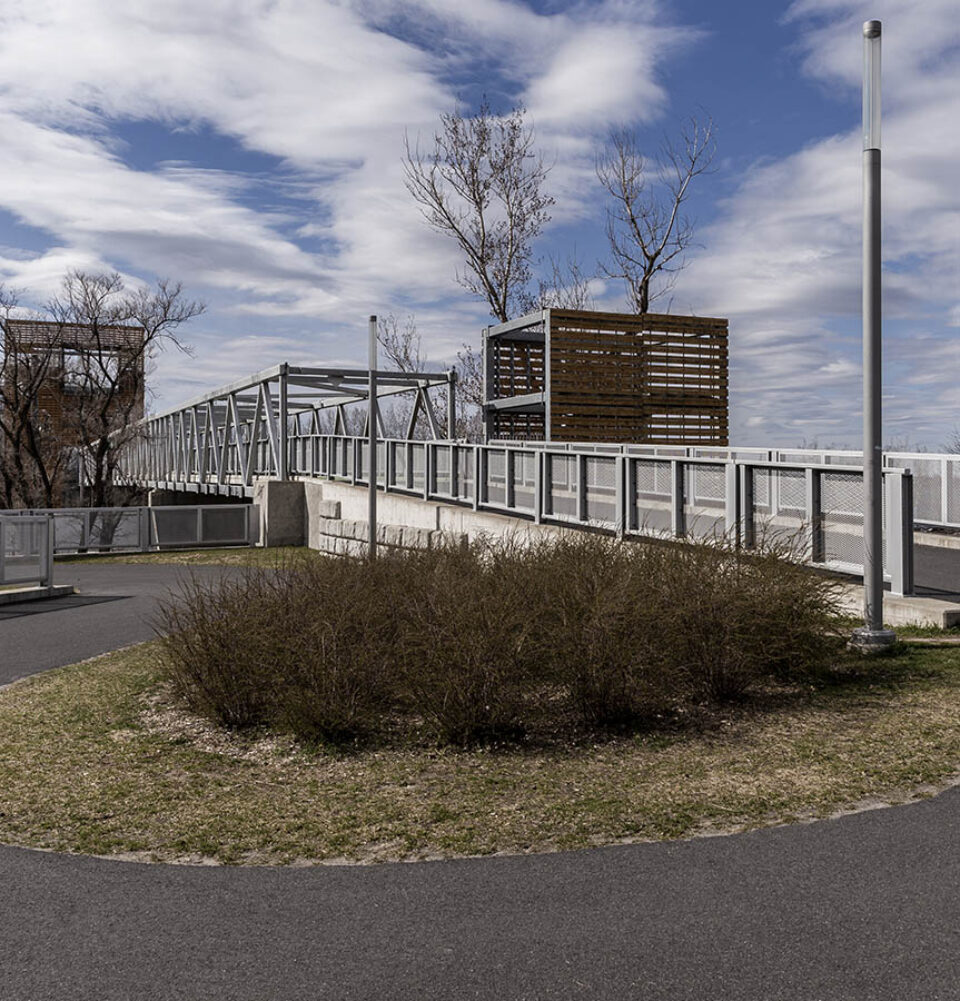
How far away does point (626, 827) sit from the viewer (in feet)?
18.0

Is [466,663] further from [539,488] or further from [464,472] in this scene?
[464,472]

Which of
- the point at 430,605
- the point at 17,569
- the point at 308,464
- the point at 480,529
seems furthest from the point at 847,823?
the point at 308,464

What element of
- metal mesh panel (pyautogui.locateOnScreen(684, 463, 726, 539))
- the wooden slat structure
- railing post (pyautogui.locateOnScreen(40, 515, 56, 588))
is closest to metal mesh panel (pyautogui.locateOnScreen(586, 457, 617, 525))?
metal mesh panel (pyautogui.locateOnScreen(684, 463, 726, 539))

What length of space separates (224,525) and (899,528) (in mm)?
28489

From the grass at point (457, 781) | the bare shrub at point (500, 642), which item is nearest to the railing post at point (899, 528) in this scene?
the bare shrub at point (500, 642)

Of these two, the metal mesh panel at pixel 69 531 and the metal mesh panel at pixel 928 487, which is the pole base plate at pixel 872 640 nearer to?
the metal mesh panel at pixel 928 487

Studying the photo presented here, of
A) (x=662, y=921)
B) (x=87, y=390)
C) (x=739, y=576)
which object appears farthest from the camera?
(x=87, y=390)

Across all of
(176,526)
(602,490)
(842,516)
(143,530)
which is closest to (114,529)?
(143,530)

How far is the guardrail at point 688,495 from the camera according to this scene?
10.9 meters

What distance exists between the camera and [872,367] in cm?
1019

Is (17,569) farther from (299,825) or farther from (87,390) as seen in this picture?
Answer: (87,390)

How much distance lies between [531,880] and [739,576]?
4800 millimetres

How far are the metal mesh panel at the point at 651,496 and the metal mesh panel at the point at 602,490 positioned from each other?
17.6 inches

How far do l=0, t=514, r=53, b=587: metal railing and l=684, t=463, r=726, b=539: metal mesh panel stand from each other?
12320 mm
